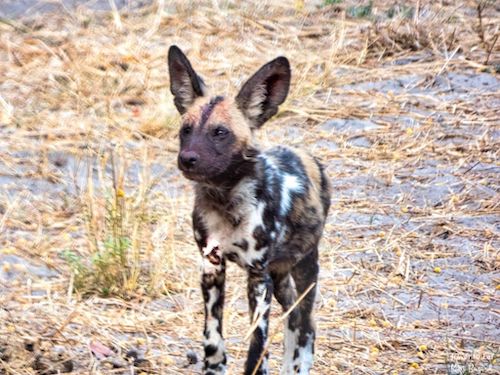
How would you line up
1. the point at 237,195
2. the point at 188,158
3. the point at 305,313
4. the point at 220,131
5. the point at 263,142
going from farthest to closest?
1. the point at 263,142
2. the point at 305,313
3. the point at 237,195
4. the point at 220,131
5. the point at 188,158

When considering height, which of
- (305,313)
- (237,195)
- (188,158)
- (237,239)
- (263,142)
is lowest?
(305,313)

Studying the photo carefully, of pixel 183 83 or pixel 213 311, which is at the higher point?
pixel 183 83

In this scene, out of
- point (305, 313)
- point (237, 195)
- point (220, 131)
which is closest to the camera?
point (220, 131)

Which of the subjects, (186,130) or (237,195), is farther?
(237,195)

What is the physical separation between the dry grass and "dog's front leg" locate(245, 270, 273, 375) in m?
0.51

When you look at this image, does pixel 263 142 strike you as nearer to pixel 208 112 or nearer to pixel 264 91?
pixel 264 91

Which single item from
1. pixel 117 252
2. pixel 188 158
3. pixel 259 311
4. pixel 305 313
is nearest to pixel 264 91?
pixel 188 158

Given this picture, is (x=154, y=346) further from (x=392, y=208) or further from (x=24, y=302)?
(x=392, y=208)

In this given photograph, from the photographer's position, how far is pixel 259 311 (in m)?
3.96

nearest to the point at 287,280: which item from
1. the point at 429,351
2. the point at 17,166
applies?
the point at 429,351

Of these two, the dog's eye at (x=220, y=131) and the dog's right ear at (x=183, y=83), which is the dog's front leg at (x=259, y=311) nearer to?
the dog's eye at (x=220, y=131)

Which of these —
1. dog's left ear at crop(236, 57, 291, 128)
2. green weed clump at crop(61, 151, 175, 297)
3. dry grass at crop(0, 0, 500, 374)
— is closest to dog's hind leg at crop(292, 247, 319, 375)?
dry grass at crop(0, 0, 500, 374)

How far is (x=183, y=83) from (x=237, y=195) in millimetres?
458

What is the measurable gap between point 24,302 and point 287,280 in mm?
1372
